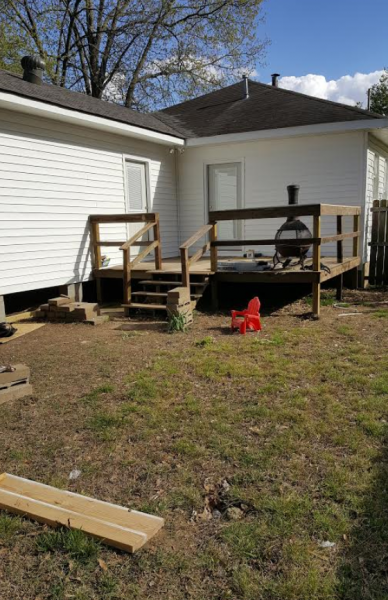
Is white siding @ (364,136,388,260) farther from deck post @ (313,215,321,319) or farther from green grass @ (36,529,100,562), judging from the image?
green grass @ (36,529,100,562)

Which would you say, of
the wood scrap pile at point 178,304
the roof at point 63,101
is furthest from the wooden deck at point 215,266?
the roof at point 63,101

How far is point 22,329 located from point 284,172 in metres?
6.18

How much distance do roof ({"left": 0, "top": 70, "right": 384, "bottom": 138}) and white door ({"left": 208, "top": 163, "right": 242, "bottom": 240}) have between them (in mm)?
791

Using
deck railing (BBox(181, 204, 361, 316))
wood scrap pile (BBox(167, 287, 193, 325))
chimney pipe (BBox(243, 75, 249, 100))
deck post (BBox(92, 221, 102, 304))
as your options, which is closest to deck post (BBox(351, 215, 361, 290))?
deck railing (BBox(181, 204, 361, 316))

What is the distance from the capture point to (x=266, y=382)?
4.36m

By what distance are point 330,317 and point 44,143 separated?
518 cm

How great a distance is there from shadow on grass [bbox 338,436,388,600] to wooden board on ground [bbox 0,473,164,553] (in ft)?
3.02

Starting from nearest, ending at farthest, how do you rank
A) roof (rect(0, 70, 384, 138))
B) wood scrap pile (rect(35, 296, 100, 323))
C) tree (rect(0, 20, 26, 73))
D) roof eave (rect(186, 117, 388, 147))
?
wood scrap pile (rect(35, 296, 100, 323))
roof (rect(0, 70, 384, 138))
roof eave (rect(186, 117, 388, 147))
tree (rect(0, 20, 26, 73))

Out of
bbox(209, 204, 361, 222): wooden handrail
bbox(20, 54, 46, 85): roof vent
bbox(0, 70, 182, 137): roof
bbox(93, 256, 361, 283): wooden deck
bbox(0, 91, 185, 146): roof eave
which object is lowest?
bbox(93, 256, 361, 283): wooden deck

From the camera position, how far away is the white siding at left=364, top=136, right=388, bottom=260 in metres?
9.88

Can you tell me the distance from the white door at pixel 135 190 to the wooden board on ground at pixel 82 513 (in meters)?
7.52

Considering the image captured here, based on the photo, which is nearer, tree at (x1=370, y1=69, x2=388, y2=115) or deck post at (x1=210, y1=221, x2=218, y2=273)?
deck post at (x1=210, y1=221, x2=218, y2=273)

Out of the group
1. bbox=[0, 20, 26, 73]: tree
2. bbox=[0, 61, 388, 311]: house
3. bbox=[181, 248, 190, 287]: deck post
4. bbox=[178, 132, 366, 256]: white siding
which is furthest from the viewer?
bbox=[0, 20, 26, 73]: tree

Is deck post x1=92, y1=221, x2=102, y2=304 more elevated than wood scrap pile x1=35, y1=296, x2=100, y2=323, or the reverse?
deck post x1=92, y1=221, x2=102, y2=304
